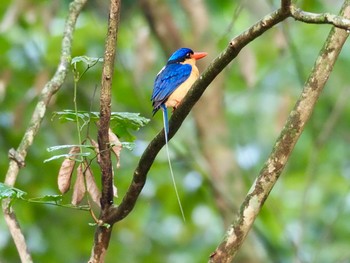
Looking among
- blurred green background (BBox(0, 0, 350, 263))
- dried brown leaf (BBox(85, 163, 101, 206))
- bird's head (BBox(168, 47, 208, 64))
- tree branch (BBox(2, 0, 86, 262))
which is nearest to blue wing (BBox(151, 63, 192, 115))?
bird's head (BBox(168, 47, 208, 64))

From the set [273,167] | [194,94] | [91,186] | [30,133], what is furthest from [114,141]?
[30,133]

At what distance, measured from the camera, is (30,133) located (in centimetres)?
359

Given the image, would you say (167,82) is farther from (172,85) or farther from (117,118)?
(117,118)

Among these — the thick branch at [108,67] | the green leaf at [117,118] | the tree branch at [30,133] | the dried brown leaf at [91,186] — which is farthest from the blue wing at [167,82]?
the thick branch at [108,67]

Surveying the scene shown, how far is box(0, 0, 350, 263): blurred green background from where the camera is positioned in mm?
5758

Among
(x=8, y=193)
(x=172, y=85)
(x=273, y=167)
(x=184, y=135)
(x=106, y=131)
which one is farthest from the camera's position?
(x=184, y=135)

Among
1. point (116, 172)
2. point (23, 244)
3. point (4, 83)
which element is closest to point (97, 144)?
point (23, 244)

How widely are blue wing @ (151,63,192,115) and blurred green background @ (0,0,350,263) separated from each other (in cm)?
118

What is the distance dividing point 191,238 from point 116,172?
1877mm

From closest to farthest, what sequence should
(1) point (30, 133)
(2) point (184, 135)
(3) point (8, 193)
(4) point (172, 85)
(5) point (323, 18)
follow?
(5) point (323, 18) → (3) point (8, 193) → (1) point (30, 133) → (4) point (172, 85) → (2) point (184, 135)

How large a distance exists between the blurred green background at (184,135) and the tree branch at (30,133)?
51.6 inches

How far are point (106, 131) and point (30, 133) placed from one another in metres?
0.75

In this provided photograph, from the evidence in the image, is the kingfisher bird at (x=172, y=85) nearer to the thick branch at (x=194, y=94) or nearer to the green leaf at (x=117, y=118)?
the green leaf at (x=117, y=118)

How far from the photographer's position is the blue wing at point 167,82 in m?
3.78
